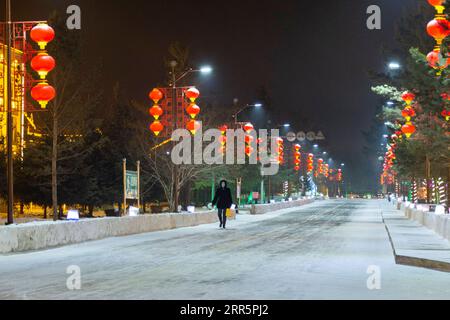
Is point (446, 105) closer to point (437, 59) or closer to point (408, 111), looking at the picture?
point (408, 111)

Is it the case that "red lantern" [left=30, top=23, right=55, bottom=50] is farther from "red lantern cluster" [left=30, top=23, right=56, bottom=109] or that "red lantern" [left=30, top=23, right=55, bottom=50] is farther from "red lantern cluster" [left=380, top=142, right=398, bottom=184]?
"red lantern cluster" [left=380, top=142, right=398, bottom=184]

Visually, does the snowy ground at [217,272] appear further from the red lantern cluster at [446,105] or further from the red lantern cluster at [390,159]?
the red lantern cluster at [390,159]

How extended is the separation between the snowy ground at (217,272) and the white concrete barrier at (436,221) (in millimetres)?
2374

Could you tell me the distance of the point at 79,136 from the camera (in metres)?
47.1

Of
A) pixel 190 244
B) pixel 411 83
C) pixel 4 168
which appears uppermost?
pixel 411 83

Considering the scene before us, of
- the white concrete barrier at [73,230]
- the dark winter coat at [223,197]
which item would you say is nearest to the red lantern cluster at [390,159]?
the dark winter coat at [223,197]

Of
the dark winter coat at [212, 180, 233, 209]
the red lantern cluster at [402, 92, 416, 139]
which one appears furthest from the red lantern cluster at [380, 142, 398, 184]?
the dark winter coat at [212, 180, 233, 209]

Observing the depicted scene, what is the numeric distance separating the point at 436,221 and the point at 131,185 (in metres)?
13.0

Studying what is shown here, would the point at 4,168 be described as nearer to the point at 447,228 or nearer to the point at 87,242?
the point at 87,242
